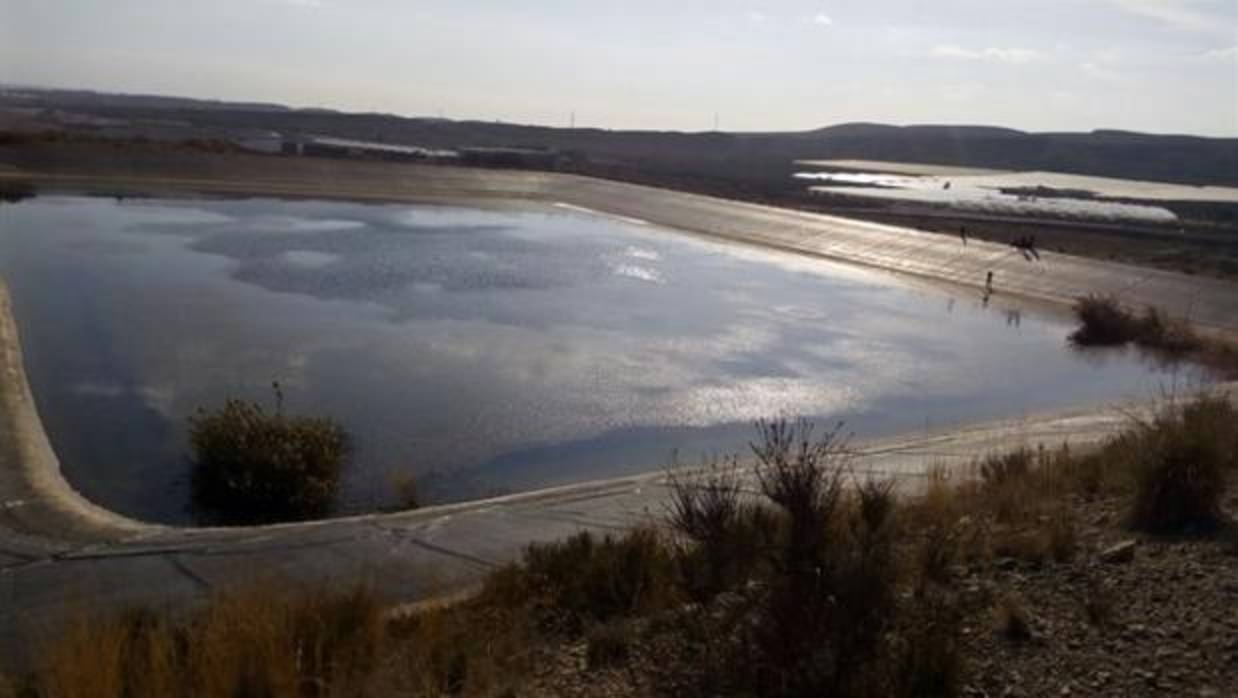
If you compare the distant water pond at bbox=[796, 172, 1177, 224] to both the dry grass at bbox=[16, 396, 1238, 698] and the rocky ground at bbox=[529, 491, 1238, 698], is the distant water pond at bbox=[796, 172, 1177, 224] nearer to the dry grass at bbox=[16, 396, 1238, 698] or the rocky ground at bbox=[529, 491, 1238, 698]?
the dry grass at bbox=[16, 396, 1238, 698]

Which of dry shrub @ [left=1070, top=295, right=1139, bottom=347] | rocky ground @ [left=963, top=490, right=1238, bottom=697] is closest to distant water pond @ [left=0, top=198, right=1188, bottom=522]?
dry shrub @ [left=1070, top=295, right=1139, bottom=347]

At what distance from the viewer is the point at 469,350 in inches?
794

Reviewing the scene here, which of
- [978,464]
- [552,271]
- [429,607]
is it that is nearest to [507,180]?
[552,271]

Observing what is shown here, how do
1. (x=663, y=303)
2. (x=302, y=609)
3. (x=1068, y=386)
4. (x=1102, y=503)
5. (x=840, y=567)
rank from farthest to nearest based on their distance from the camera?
(x=663, y=303) → (x=1068, y=386) → (x=1102, y=503) → (x=302, y=609) → (x=840, y=567)

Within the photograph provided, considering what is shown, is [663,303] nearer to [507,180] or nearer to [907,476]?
[907,476]

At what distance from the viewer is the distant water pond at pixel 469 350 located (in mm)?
14211

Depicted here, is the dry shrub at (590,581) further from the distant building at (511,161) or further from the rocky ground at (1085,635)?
the distant building at (511,161)

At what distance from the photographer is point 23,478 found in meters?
10.9

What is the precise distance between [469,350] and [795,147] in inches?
6351

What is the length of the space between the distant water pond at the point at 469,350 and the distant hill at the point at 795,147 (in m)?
47.3

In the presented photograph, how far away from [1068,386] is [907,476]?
10.8m

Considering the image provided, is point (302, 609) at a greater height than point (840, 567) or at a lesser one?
lesser

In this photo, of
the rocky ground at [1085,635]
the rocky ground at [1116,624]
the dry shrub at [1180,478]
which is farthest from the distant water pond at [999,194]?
the rocky ground at [1085,635]

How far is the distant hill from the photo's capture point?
119000 millimetres
